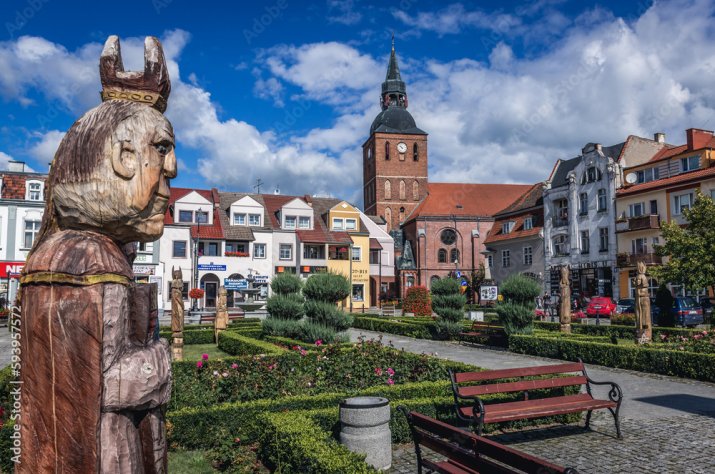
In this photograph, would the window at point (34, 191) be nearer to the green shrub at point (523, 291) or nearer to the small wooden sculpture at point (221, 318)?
the small wooden sculpture at point (221, 318)

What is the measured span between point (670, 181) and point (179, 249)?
121ft

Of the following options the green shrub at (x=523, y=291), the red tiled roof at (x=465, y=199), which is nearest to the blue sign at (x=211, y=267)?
the green shrub at (x=523, y=291)

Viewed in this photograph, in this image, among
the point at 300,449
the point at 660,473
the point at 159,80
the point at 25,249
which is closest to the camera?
the point at 159,80

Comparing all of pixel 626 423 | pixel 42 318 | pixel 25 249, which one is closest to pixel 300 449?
pixel 42 318

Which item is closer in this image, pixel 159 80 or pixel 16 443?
pixel 16 443

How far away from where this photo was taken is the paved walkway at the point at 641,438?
24.0ft

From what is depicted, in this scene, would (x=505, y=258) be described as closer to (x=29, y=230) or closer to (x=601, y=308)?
(x=601, y=308)

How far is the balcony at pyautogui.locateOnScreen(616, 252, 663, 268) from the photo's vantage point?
3734cm

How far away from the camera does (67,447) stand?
2.36 m

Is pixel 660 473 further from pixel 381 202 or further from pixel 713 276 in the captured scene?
pixel 381 202

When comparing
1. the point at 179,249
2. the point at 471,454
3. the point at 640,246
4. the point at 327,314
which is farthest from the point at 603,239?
the point at 471,454

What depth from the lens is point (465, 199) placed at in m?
68.6

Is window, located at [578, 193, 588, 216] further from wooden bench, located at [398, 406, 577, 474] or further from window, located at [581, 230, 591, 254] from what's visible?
wooden bench, located at [398, 406, 577, 474]

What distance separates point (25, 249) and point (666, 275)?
38.7 meters
